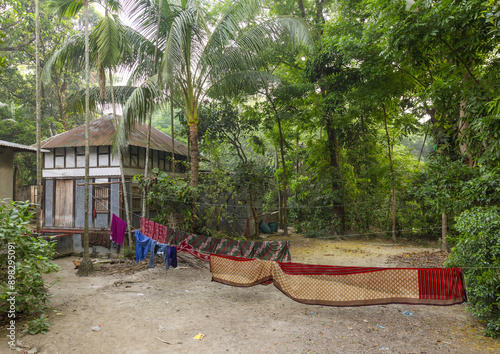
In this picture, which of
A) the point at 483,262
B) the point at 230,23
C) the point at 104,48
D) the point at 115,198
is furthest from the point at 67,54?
the point at 483,262

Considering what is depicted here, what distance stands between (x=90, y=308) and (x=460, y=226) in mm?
5761

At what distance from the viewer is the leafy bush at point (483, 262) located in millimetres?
3834

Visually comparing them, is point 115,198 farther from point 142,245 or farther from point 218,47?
point 218,47

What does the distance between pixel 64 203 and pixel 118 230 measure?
9.64 ft

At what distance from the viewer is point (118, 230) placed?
873cm

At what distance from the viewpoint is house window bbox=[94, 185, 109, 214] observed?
9758 mm

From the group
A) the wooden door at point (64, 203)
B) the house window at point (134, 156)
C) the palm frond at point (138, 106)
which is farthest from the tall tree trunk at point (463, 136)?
the wooden door at point (64, 203)

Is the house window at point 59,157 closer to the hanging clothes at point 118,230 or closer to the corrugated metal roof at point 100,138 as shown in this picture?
the corrugated metal roof at point 100,138

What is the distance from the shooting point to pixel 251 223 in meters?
12.3

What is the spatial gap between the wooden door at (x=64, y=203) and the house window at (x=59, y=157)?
1.63 feet

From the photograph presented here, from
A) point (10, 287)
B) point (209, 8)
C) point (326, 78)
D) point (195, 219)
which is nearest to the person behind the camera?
point (10, 287)

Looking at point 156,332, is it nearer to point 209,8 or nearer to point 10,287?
point 10,287

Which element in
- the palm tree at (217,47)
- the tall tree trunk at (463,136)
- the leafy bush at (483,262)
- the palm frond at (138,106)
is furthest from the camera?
the palm frond at (138,106)

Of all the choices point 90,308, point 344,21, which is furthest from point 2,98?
point 344,21
